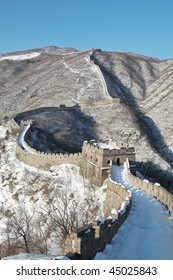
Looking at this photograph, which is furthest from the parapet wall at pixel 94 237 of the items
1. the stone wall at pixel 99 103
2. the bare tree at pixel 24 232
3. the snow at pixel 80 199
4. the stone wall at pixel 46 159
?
the stone wall at pixel 99 103

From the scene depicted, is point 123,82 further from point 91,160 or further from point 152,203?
point 152,203

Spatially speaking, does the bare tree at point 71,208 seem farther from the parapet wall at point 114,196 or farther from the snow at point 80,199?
the parapet wall at point 114,196

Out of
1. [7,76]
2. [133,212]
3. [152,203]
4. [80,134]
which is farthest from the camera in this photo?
[7,76]

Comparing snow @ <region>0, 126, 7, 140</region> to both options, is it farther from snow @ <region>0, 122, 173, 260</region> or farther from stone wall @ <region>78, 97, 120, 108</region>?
stone wall @ <region>78, 97, 120, 108</region>

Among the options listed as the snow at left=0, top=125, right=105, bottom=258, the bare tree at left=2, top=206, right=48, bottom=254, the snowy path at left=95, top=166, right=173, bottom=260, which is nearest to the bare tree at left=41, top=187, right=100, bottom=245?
the snow at left=0, top=125, right=105, bottom=258

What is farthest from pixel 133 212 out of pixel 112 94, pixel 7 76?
pixel 7 76

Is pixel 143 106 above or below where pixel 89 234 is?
above

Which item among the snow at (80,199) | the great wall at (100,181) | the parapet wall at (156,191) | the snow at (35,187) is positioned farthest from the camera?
the snow at (35,187)
